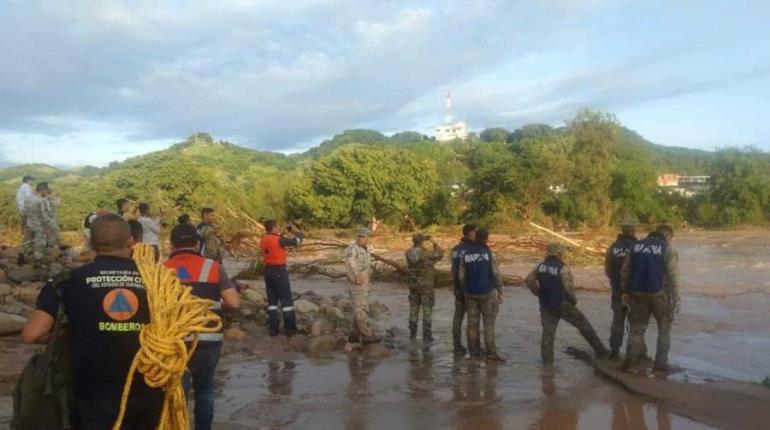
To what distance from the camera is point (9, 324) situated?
9.38 m

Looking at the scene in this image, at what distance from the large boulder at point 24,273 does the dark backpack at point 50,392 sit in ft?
34.6

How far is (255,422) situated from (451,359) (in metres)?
3.56

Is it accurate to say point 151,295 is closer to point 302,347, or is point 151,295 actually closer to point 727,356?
point 302,347

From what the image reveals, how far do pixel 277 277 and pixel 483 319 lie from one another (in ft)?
10.1

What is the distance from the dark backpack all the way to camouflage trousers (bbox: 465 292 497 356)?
6.47 meters

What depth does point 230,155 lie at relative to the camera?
98062 millimetres

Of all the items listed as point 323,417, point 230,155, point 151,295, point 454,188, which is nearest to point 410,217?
point 454,188

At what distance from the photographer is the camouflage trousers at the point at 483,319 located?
9.38 m

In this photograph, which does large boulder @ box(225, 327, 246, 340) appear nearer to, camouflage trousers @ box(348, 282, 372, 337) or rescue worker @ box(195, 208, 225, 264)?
rescue worker @ box(195, 208, 225, 264)

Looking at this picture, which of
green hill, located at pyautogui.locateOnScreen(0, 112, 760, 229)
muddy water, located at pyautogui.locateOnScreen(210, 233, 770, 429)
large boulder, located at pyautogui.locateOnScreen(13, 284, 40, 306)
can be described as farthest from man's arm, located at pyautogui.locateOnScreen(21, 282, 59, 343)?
green hill, located at pyautogui.locateOnScreen(0, 112, 760, 229)

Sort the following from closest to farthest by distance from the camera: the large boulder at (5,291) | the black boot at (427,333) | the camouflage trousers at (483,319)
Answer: the camouflage trousers at (483,319), the black boot at (427,333), the large boulder at (5,291)

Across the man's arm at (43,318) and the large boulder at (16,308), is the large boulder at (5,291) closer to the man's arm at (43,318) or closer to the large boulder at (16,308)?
the large boulder at (16,308)

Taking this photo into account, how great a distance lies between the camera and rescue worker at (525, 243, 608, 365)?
8.93 metres

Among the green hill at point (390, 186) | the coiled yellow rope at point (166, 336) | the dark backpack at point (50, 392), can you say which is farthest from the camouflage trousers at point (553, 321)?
the green hill at point (390, 186)
